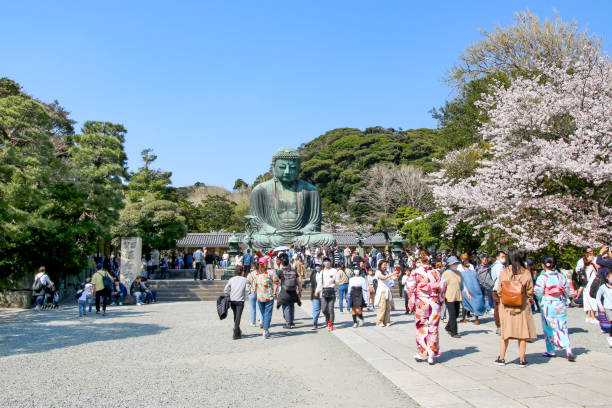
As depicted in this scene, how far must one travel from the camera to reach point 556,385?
4961 millimetres

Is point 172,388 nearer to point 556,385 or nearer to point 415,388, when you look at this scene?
point 415,388

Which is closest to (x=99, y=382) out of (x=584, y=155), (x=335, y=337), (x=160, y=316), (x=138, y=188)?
(x=335, y=337)

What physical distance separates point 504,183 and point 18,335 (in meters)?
13.5

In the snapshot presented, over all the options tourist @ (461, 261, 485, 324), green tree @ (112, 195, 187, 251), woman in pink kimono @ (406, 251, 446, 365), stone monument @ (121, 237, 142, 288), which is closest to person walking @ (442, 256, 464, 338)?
tourist @ (461, 261, 485, 324)

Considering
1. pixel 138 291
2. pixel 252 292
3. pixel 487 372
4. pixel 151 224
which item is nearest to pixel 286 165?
pixel 138 291

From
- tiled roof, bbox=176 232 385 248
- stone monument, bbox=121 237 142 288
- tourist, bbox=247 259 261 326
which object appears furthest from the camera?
tiled roof, bbox=176 232 385 248

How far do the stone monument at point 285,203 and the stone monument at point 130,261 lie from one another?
281 inches

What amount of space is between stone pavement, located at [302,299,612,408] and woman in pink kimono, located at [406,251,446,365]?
18 cm

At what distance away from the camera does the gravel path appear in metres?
4.86

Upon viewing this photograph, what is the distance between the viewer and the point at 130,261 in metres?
15.5

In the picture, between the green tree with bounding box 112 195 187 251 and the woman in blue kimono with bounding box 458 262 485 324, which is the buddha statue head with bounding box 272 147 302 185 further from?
the woman in blue kimono with bounding box 458 262 485 324

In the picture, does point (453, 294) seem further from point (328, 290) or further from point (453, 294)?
point (328, 290)

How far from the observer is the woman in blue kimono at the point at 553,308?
6195 mm

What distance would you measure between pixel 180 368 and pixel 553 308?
481 centimetres
